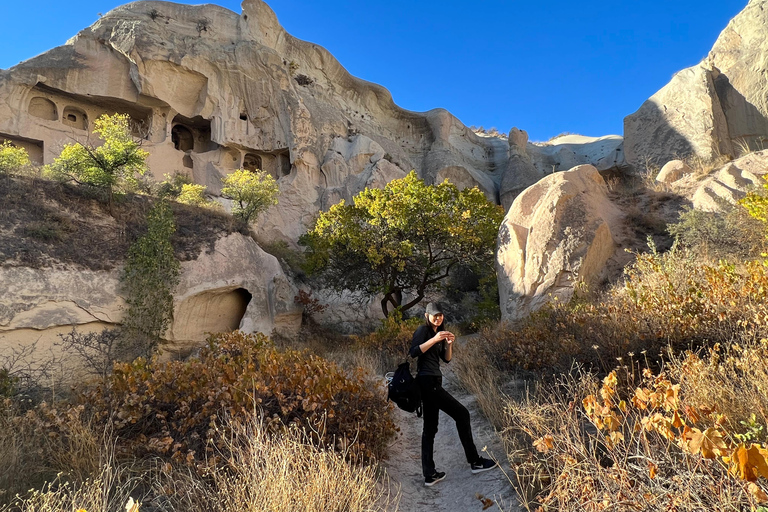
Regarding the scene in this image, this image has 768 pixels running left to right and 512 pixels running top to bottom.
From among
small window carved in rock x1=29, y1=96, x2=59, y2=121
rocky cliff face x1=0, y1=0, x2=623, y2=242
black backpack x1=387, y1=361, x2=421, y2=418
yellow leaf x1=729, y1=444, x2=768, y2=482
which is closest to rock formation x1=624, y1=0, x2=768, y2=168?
rocky cliff face x1=0, y1=0, x2=623, y2=242

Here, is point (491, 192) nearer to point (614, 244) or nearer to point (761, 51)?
point (761, 51)

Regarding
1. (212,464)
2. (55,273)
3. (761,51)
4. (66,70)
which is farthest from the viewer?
(66,70)

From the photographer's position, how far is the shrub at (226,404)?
3402 mm

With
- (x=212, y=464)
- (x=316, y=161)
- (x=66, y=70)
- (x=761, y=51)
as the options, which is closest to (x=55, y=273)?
(x=212, y=464)

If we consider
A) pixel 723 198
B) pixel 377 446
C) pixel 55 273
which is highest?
pixel 723 198

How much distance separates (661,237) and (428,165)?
19.0 m

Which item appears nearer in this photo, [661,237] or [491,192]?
[661,237]

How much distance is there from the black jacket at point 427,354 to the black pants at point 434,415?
6cm

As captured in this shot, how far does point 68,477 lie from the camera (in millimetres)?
2943

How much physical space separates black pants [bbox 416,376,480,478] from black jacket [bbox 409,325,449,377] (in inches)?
2.4

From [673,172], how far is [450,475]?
12.2 meters

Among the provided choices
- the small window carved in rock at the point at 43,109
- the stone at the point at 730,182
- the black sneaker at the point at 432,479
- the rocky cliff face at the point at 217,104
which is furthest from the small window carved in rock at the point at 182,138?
the black sneaker at the point at 432,479

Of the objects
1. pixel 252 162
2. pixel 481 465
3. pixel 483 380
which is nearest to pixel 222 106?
pixel 252 162

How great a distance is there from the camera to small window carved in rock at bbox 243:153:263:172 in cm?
2395
